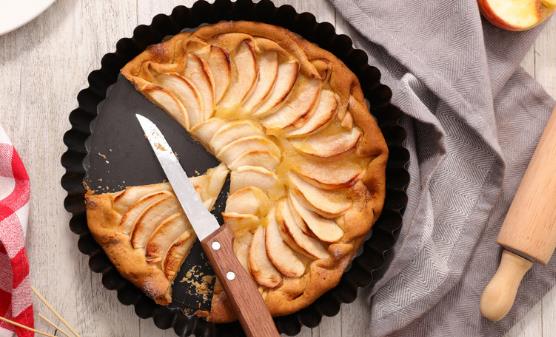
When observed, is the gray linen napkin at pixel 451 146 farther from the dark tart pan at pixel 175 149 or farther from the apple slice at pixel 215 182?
the apple slice at pixel 215 182

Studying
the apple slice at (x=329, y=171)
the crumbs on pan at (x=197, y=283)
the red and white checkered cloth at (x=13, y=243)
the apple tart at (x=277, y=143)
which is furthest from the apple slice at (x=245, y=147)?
the red and white checkered cloth at (x=13, y=243)

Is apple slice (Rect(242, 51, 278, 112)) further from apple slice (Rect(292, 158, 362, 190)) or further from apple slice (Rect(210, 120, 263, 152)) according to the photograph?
apple slice (Rect(292, 158, 362, 190))

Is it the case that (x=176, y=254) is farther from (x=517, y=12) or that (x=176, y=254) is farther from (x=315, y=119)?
(x=517, y=12)

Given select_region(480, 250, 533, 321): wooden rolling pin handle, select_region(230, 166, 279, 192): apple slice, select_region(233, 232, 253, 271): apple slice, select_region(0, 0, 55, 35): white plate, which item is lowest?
select_region(480, 250, 533, 321): wooden rolling pin handle

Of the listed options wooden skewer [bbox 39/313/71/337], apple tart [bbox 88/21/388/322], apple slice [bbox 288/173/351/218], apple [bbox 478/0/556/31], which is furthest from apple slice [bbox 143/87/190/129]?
apple [bbox 478/0/556/31]

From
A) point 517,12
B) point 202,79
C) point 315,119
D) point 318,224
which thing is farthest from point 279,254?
point 517,12

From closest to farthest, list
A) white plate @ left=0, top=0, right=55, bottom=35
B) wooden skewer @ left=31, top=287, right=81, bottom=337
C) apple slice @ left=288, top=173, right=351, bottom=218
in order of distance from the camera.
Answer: apple slice @ left=288, top=173, right=351, bottom=218, wooden skewer @ left=31, top=287, right=81, bottom=337, white plate @ left=0, top=0, right=55, bottom=35
